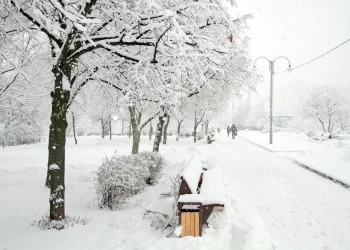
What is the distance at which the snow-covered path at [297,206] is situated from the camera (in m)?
5.39

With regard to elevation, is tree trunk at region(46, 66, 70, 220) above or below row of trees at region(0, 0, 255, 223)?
below

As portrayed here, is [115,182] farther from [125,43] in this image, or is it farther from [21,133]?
[21,133]

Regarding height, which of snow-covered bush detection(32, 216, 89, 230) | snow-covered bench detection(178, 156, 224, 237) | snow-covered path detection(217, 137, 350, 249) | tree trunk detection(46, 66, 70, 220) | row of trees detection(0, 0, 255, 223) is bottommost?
snow-covered path detection(217, 137, 350, 249)

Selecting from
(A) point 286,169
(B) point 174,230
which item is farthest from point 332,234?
(A) point 286,169

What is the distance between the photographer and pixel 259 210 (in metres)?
7.11

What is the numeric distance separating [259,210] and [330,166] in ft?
27.6

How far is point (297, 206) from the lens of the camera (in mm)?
7508

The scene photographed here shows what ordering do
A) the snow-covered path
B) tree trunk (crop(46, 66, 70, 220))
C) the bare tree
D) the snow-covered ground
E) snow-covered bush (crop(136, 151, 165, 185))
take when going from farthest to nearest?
1. the bare tree
2. snow-covered bush (crop(136, 151, 165, 185))
3. tree trunk (crop(46, 66, 70, 220))
4. the snow-covered path
5. the snow-covered ground

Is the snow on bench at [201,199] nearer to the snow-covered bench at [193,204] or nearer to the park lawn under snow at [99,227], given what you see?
Answer: the snow-covered bench at [193,204]

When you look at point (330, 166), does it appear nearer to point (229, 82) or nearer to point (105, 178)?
point (229, 82)

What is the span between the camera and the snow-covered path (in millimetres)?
5395

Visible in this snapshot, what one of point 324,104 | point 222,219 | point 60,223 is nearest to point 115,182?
point 60,223

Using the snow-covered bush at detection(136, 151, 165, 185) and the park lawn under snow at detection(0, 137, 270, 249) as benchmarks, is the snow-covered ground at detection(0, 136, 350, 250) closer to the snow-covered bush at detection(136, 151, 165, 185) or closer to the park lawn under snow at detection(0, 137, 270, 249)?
the park lawn under snow at detection(0, 137, 270, 249)

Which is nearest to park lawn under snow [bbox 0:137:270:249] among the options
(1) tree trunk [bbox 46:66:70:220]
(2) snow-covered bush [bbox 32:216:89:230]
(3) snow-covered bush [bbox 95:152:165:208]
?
(2) snow-covered bush [bbox 32:216:89:230]
